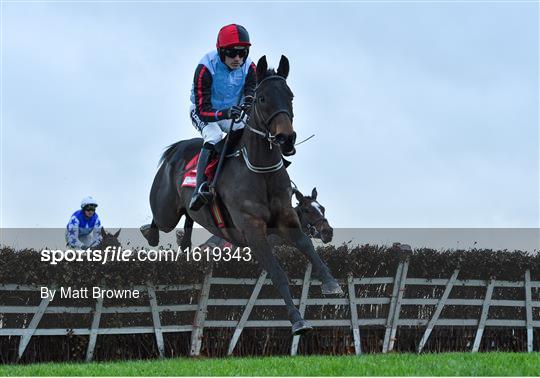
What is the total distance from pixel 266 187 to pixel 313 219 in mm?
5246

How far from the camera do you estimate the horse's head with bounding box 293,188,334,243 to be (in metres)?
14.2

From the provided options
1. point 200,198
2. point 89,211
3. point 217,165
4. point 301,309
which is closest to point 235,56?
point 217,165

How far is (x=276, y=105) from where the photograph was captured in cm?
866

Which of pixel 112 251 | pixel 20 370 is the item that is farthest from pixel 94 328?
pixel 20 370

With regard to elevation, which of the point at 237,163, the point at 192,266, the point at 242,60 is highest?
the point at 242,60

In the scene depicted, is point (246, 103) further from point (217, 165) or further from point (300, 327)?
point (300, 327)

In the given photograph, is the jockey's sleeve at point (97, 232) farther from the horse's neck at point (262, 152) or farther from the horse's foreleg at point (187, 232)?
the horse's neck at point (262, 152)

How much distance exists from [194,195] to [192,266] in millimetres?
1933

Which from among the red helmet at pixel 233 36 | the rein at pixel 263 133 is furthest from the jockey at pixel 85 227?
the red helmet at pixel 233 36

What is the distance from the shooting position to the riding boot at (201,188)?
962 cm

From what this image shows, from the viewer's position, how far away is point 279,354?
12.3 m

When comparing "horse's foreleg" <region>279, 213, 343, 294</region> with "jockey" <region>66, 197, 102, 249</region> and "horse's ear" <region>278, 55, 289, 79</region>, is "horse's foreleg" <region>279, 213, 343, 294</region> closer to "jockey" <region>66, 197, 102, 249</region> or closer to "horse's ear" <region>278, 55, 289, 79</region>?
"horse's ear" <region>278, 55, 289, 79</region>

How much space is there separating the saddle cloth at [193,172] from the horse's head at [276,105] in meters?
0.98

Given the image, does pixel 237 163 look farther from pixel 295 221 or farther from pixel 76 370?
pixel 76 370
